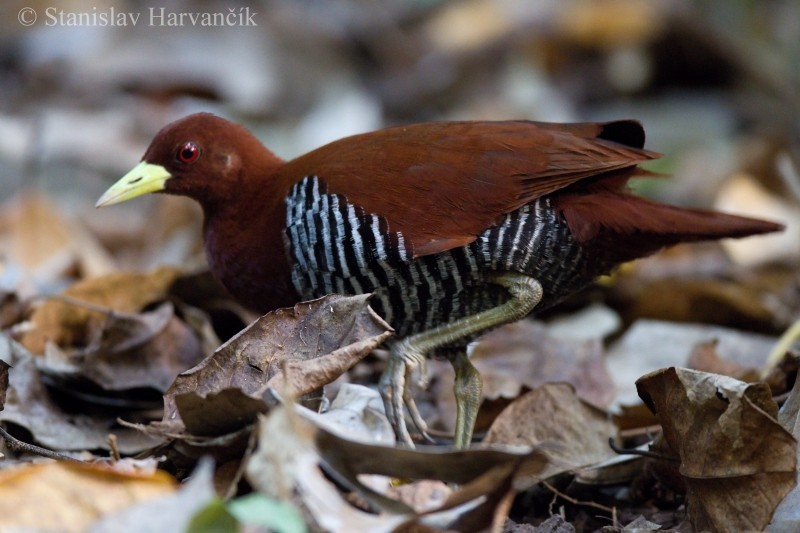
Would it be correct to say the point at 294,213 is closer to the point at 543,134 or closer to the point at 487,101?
the point at 543,134

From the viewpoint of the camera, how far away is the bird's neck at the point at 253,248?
13.2 feet

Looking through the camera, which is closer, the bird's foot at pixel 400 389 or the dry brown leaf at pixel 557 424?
the bird's foot at pixel 400 389

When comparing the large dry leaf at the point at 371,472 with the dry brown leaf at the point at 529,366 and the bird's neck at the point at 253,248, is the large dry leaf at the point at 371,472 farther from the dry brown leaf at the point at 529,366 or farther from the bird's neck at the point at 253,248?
the dry brown leaf at the point at 529,366

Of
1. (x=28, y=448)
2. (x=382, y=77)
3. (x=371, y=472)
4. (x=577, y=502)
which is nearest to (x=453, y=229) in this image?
(x=577, y=502)

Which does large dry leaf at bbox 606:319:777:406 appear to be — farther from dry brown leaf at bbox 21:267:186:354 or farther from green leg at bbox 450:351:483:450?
dry brown leaf at bbox 21:267:186:354

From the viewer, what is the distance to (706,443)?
299cm

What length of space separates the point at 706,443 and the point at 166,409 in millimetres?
1509

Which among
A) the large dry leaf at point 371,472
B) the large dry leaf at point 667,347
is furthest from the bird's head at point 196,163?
the large dry leaf at point 371,472

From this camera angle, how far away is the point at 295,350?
10.3 feet

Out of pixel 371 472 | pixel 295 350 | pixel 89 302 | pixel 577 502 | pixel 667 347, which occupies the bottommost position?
pixel 667 347

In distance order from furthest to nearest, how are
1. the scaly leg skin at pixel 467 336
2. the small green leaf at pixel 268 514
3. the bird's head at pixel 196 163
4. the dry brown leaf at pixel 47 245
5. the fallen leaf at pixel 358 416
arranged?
1. the dry brown leaf at pixel 47 245
2. the bird's head at pixel 196 163
3. the scaly leg skin at pixel 467 336
4. the fallen leaf at pixel 358 416
5. the small green leaf at pixel 268 514

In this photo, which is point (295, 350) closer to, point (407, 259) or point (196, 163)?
point (407, 259)

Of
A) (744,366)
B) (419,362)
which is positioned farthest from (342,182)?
(744,366)

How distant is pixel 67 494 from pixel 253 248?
1815 mm
